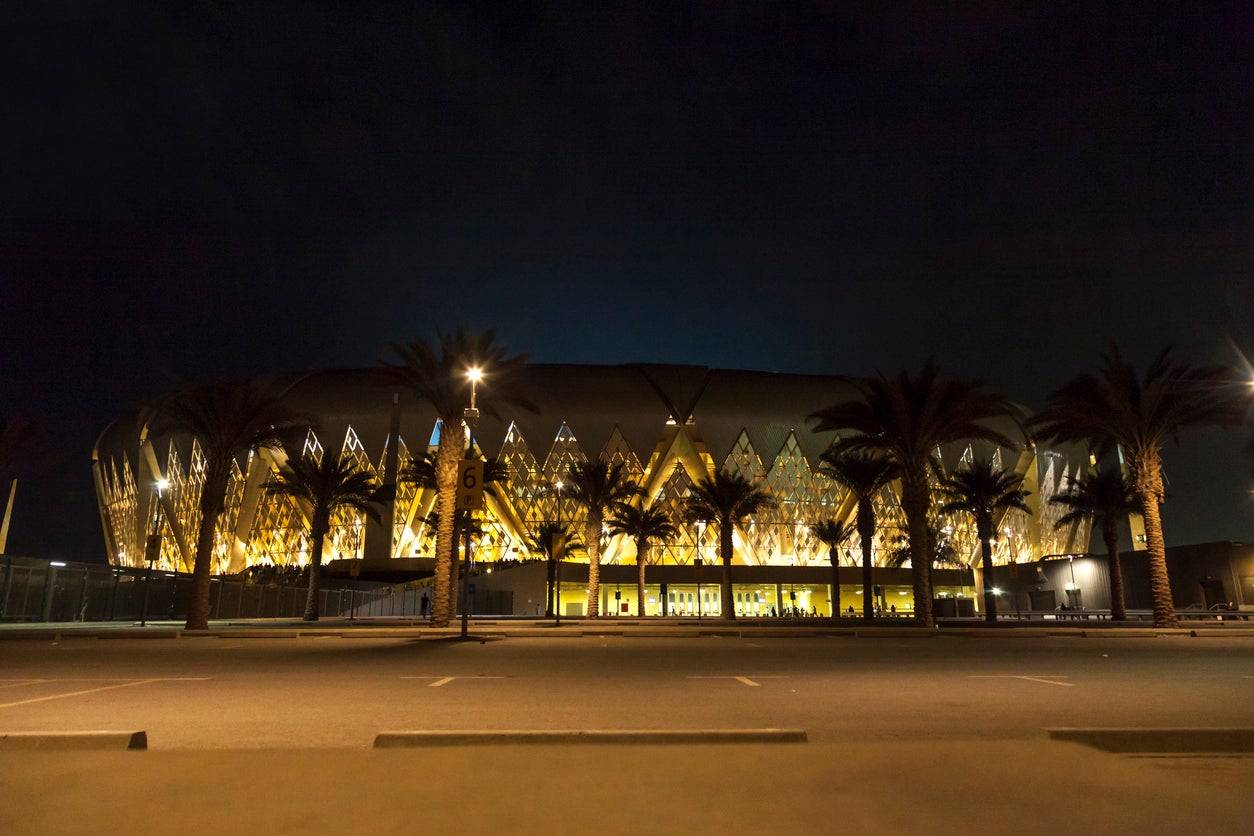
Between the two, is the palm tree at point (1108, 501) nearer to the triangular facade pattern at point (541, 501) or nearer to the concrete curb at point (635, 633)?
the concrete curb at point (635, 633)

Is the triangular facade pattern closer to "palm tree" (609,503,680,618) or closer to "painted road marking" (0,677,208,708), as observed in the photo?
"palm tree" (609,503,680,618)

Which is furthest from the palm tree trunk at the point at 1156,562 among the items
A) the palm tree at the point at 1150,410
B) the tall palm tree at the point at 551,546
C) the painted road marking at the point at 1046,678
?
the tall palm tree at the point at 551,546

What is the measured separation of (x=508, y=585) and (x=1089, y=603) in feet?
146

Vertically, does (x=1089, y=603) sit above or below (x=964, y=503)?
A: below

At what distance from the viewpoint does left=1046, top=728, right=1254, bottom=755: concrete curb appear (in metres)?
4.58

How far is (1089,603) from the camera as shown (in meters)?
61.8

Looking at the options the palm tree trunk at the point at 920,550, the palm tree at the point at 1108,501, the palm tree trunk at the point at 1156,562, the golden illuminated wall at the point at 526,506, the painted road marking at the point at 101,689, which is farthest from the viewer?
the golden illuminated wall at the point at 526,506

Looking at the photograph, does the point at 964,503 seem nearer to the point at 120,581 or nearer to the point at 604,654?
the point at 604,654

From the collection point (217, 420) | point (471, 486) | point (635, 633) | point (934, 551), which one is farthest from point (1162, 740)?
point (934, 551)

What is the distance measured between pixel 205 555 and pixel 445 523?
8.48 m

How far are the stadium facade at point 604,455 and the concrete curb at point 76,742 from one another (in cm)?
6080

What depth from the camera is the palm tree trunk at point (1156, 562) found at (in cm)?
2644

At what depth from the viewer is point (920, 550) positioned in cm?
2845

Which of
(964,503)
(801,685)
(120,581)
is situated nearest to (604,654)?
(801,685)
